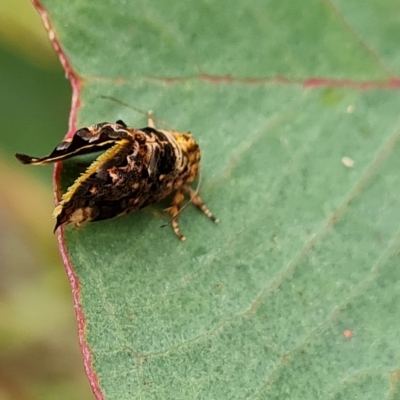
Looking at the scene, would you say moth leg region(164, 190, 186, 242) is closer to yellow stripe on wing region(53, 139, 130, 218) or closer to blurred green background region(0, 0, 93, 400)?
yellow stripe on wing region(53, 139, 130, 218)

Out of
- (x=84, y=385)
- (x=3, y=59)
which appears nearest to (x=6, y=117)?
(x=3, y=59)

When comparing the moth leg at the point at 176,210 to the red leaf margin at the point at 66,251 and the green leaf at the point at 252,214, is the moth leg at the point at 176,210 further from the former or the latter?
the red leaf margin at the point at 66,251

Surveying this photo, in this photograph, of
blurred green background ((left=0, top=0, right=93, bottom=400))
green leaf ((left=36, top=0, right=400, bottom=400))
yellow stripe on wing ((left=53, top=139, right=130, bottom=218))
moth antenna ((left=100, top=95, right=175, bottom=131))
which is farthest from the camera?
blurred green background ((left=0, top=0, right=93, bottom=400))

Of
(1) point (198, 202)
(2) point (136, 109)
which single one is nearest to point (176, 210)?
(1) point (198, 202)

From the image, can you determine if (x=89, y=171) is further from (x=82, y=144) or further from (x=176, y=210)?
(x=176, y=210)

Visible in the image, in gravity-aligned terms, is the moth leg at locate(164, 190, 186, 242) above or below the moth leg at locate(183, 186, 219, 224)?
below

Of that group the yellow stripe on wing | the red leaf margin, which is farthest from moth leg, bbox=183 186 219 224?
the red leaf margin

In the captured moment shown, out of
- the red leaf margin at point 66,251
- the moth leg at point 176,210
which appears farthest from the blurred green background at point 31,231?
the moth leg at point 176,210
